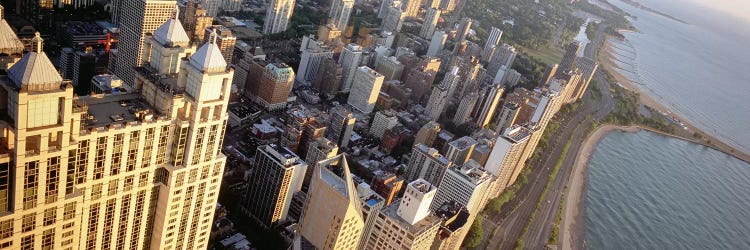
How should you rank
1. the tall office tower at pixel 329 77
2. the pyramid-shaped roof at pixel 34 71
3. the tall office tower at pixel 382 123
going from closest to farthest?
the pyramid-shaped roof at pixel 34 71
the tall office tower at pixel 382 123
the tall office tower at pixel 329 77

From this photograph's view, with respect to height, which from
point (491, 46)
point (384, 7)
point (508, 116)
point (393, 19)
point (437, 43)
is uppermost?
point (491, 46)

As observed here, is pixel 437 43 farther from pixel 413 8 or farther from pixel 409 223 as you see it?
pixel 409 223

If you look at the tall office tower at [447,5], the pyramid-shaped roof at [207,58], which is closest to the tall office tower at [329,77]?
the pyramid-shaped roof at [207,58]

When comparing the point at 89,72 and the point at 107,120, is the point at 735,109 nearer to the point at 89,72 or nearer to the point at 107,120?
the point at 89,72

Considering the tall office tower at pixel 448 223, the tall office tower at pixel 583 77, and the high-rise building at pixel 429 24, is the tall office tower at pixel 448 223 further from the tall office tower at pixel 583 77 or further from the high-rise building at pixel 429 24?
the high-rise building at pixel 429 24

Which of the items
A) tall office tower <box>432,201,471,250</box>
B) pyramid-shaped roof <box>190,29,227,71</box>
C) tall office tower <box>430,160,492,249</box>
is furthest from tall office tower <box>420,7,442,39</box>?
pyramid-shaped roof <box>190,29,227,71</box>

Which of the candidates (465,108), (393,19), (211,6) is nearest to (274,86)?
(465,108)
